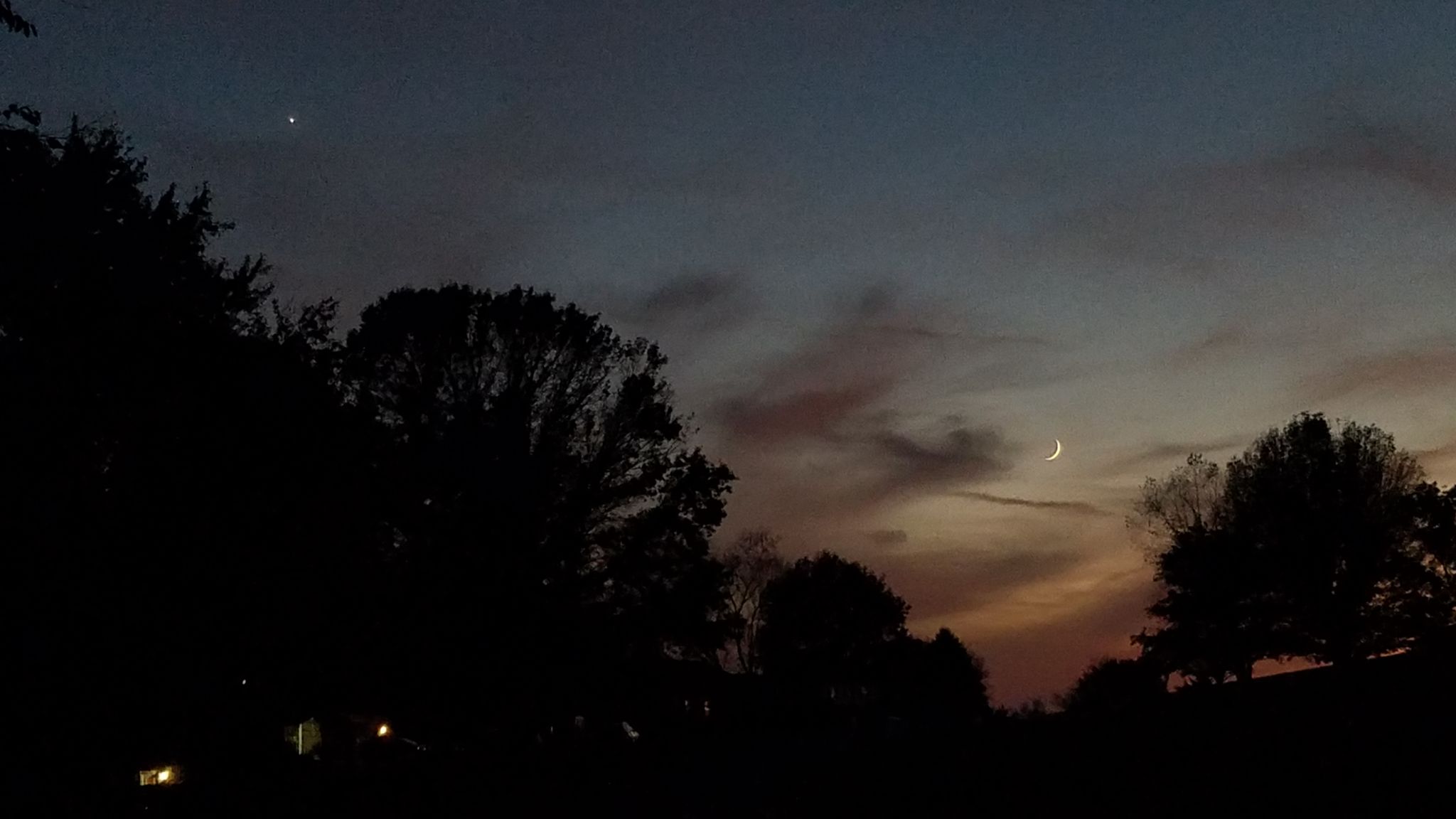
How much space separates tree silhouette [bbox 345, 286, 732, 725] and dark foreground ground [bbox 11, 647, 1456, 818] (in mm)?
13108

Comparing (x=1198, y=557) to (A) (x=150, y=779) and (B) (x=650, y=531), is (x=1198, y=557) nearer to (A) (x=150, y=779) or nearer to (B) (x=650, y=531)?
(B) (x=650, y=531)

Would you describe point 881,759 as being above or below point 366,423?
below

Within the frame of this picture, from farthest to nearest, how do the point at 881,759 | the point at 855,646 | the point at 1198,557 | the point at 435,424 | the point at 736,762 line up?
the point at 855,646 < the point at 1198,557 < the point at 435,424 < the point at 736,762 < the point at 881,759

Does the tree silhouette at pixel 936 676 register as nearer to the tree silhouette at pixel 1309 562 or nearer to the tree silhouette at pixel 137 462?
the tree silhouette at pixel 1309 562

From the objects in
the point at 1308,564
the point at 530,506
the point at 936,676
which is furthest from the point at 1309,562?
the point at 936,676

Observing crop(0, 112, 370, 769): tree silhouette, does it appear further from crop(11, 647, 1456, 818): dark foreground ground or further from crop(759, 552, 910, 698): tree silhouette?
crop(759, 552, 910, 698): tree silhouette

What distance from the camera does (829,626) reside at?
93.7 m

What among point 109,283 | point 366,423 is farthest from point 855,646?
point 109,283

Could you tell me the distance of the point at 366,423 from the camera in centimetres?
2316

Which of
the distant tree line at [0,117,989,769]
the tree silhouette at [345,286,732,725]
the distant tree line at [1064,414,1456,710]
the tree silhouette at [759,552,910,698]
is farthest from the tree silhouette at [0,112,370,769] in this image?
the tree silhouette at [759,552,910,698]

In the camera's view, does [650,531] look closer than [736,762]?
No

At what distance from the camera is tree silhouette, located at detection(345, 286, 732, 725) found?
109ft

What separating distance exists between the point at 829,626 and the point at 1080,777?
85.1 metres

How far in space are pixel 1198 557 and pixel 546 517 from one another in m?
33.2
